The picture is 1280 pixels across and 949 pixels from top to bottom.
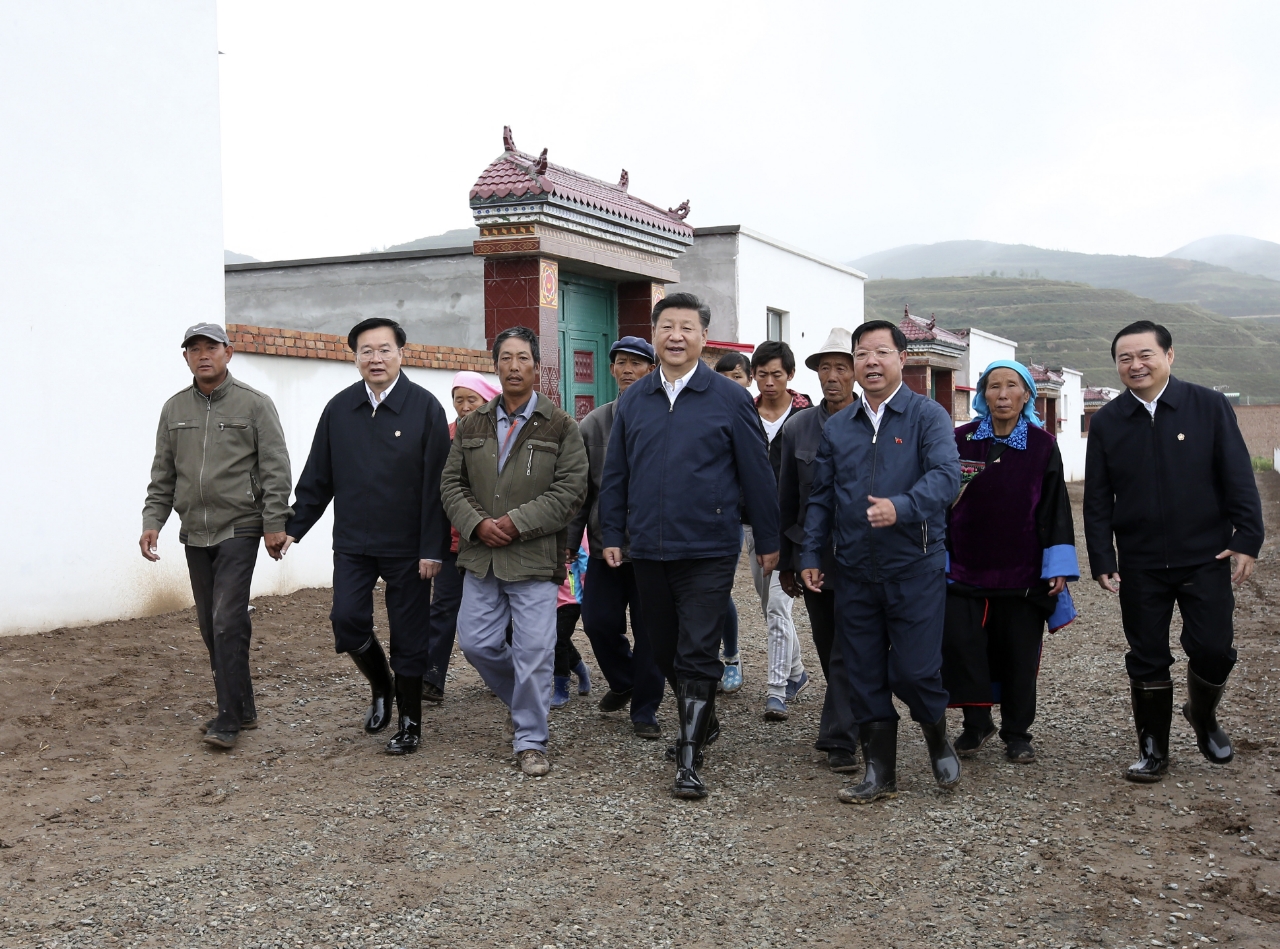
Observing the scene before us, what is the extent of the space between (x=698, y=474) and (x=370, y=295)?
10184 millimetres

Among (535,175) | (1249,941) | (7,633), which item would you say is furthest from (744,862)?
(535,175)

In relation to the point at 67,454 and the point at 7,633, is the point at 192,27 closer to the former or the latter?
the point at 67,454

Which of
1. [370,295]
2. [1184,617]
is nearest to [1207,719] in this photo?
[1184,617]

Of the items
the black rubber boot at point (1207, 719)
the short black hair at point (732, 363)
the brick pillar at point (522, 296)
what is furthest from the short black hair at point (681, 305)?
the brick pillar at point (522, 296)

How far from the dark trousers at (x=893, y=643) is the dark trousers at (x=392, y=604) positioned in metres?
1.95

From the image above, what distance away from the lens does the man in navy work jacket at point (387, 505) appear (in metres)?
5.15

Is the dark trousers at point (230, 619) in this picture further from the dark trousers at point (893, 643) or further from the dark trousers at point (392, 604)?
the dark trousers at point (893, 643)

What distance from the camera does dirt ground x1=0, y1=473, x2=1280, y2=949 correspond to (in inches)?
131

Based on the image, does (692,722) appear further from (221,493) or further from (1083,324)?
(1083,324)

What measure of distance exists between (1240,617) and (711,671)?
6163 millimetres

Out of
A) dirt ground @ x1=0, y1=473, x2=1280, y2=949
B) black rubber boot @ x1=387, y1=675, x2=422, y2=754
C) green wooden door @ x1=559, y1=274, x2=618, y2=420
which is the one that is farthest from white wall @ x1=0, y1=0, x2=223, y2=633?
green wooden door @ x1=559, y1=274, x2=618, y2=420

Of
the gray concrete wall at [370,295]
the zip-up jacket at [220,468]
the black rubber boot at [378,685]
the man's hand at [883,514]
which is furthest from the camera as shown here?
the gray concrete wall at [370,295]

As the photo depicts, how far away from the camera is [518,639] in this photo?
500cm

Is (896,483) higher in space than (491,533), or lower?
higher
